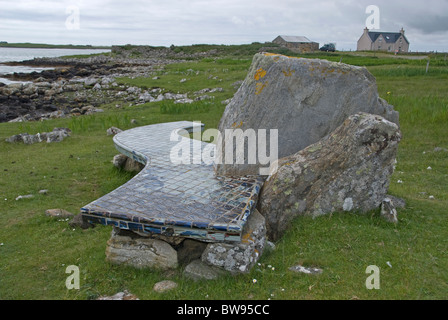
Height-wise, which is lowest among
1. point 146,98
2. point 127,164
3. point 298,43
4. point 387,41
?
point 127,164

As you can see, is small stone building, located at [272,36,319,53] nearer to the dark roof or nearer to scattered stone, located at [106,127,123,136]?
the dark roof

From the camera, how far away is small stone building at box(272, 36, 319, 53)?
54.7 meters

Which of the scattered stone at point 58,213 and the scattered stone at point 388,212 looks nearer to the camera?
the scattered stone at point 388,212

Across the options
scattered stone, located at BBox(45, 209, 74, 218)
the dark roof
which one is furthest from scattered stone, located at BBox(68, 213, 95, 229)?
the dark roof

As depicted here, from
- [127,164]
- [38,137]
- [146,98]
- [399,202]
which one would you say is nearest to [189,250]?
[399,202]

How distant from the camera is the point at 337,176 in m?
5.23

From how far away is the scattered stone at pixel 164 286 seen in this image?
4086 mm

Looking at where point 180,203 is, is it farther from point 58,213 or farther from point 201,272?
point 58,213

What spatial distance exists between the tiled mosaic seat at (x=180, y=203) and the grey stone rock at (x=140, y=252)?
10.4 inches

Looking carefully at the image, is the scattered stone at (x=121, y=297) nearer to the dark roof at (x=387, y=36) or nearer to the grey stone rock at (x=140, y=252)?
the grey stone rock at (x=140, y=252)

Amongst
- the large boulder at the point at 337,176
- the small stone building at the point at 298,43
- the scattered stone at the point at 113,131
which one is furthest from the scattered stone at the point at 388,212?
the small stone building at the point at 298,43

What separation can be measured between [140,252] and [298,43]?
57.0m

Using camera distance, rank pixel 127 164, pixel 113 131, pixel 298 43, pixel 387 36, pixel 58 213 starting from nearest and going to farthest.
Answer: pixel 58 213, pixel 127 164, pixel 113 131, pixel 298 43, pixel 387 36

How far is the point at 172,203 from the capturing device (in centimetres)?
480
